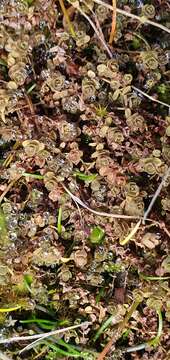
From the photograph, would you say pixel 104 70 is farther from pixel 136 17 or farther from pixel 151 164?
pixel 151 164

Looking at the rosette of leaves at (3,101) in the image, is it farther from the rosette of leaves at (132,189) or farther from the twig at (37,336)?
the twig at (37,336)

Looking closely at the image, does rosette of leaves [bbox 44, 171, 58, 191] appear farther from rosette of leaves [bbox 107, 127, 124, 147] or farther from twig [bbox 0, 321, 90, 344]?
twig [bbox 0, 321, 90, 344]

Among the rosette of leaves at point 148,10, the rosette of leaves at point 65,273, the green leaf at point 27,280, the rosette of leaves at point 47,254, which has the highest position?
the rosette of leaves at point 148,10

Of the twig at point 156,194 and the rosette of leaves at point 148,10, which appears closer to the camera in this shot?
the twig at point 156,194

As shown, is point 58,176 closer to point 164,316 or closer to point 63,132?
point 63,132

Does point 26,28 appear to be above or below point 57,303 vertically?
above

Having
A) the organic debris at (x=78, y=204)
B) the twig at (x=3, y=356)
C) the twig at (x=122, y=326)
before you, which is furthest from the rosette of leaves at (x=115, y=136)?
the twig at (x=3, y=356)

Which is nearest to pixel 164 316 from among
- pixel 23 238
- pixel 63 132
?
pixel 23 238
